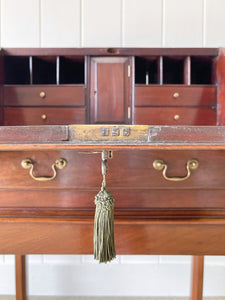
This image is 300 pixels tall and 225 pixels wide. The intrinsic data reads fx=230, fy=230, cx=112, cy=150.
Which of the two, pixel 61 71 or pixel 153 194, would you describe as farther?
pixel 61 71

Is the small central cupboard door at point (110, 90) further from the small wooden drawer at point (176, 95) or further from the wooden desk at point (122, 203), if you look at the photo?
the wooden desk at point (122, 203)

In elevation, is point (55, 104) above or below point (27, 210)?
above

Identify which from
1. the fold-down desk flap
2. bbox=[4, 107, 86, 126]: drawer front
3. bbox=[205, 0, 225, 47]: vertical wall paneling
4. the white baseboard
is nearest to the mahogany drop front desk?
the fold-down desk flap

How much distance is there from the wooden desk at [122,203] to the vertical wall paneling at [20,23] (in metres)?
0.60

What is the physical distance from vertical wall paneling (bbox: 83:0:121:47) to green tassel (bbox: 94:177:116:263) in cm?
65

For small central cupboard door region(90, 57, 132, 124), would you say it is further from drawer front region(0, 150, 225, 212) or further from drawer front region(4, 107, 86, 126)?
drawer front region(0, 150, 225, 212)

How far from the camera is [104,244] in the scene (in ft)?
1.36

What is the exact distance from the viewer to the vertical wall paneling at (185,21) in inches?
33.4

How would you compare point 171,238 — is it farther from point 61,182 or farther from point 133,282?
point 133,282

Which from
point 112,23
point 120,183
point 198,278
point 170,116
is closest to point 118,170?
point 120,183

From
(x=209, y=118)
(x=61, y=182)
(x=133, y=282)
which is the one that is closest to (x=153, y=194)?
(x=61, y=182)

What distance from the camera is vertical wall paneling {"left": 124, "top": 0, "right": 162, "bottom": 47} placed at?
85 centimetres

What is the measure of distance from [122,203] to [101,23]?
0.69 metres

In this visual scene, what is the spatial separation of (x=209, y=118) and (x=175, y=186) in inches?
10.8
